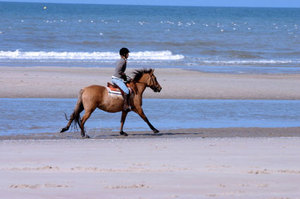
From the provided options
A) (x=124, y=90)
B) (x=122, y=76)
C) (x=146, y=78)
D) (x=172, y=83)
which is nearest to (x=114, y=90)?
(x=124, y=90)

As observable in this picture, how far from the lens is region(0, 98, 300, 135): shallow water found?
1444cm

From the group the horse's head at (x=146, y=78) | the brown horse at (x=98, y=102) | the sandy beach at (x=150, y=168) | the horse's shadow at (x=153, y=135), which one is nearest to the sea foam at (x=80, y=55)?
the horse's head at (x=146, y=78)

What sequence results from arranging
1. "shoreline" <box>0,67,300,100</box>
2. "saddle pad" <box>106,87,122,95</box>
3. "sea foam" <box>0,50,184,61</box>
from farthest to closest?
"sea foam" <box>0,50,184,61</box>, "shoreline" <box>0,67,300,100</box>, "saddle pad" <box>106,87,122,95</box>

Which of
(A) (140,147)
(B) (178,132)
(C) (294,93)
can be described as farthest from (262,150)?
(C) (294,93)

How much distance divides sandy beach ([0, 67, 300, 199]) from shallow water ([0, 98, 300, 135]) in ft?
2.62

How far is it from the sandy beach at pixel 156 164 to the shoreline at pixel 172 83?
6.29 meters

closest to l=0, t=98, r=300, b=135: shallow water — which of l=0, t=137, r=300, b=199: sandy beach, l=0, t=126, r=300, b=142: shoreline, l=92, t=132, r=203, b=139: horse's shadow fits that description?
l=0, t=126, r=300, b=142: shoreline

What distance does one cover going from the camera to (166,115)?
16172 millimetres

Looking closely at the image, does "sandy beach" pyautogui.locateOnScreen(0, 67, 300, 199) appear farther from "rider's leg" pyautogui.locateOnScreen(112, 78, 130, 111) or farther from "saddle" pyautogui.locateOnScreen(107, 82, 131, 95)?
"saddle" pyautogui.locateOnScreen(107, 82, 131, 95)

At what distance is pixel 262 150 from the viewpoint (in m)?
10.9

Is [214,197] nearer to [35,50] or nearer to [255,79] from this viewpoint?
[255,79]

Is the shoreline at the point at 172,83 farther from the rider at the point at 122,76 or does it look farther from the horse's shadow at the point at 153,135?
the rider at the point at 122,76

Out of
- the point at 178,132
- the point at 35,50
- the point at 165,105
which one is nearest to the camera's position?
the point at 178,132

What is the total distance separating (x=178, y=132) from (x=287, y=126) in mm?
2739
